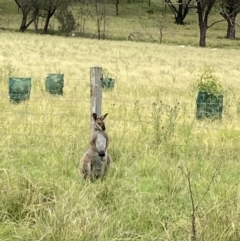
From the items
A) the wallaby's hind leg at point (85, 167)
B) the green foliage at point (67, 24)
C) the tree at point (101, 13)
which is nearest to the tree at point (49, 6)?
the green foliage at point (67, 24)

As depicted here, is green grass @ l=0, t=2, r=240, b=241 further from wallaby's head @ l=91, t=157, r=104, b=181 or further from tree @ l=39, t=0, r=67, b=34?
tree @ l=39, t=0, r=67, b=34

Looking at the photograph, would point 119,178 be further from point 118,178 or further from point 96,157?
point 96,157

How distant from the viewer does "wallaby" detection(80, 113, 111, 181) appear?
628cm

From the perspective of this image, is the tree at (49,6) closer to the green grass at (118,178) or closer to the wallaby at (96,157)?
the green grass at (118,178)

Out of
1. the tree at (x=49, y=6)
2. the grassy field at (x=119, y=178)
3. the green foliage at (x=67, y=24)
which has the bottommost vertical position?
the grassy field at (x=119, y=178)

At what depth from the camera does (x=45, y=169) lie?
680 centimetres

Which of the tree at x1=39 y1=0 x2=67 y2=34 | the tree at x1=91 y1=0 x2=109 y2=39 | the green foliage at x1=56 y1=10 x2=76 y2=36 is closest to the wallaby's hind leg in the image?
the green foliage at x1=56 y1=10 x2=76 y2=36

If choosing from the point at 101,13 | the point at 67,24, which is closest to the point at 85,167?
the point at 67,24

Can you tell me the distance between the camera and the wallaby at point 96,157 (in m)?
6.28

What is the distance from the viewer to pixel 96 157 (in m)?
6.34

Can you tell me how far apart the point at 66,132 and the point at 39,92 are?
198 inches

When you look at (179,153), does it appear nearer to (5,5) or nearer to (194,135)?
(194,135)

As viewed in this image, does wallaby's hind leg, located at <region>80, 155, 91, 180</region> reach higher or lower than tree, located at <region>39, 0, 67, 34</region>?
lower

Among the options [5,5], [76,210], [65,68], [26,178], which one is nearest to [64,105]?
[26,178]
